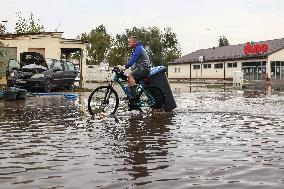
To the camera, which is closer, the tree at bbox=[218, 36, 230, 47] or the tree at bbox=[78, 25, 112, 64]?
the tree at bbox=[78, 25, 112, 64]

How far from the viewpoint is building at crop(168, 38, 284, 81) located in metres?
59.1

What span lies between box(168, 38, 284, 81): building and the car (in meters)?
38.8

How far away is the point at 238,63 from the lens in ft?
214

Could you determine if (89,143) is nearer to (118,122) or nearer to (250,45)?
(118,122)

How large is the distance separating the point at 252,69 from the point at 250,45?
3.55 metres

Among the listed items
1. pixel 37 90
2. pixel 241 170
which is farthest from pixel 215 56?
pixel 241 170

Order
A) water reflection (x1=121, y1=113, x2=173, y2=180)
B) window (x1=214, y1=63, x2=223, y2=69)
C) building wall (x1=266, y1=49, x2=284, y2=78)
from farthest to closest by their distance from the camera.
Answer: window (x1=214, y1=63, x2=223, y2=69) < building wall (x1=266, y1=49, x2=284, y2=78) < water reflection (x1=121, y1=113, x2=173, y2=180)

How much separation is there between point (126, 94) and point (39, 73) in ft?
37.3

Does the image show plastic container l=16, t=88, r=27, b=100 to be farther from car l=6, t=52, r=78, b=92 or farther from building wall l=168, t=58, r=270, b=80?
building wall l=168, t=58, r=270, b=80

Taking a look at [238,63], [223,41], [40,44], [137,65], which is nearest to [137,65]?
[137,65]

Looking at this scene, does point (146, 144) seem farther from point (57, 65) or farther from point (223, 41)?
point (223, 41)

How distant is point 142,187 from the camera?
164 inches

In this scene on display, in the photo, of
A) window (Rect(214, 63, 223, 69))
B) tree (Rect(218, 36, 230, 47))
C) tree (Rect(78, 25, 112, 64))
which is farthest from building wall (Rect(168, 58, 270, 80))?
tree (Rect(218, 36, 230, 47))

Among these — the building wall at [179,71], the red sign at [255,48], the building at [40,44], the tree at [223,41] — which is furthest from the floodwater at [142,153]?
the tree at [223,41]
